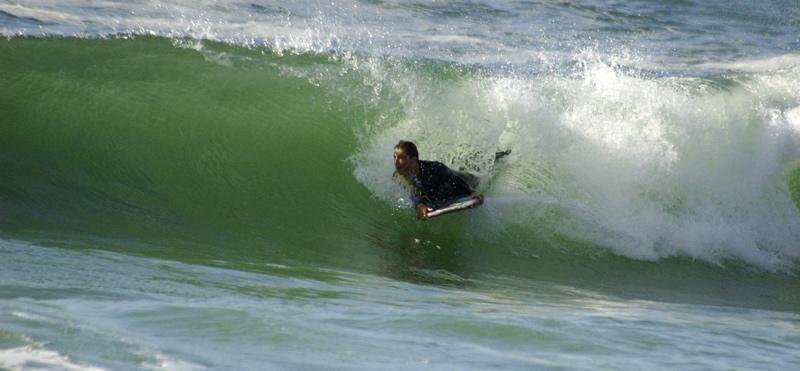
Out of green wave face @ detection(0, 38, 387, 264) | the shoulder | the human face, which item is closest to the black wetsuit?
the shoulder

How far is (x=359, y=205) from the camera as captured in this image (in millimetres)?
8898

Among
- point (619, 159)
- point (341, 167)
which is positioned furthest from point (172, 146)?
point (619, 159)

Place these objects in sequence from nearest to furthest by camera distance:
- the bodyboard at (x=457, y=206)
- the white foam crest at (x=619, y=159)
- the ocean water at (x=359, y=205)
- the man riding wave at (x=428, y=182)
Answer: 1. the ocean water at (x=359, y=205)
2. the bodyboard at (x=457, y=206)
3. the man riding wave at (x=428, y=182)
4. the white foam crest at (x=619, y=159)

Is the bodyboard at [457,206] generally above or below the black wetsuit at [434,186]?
below

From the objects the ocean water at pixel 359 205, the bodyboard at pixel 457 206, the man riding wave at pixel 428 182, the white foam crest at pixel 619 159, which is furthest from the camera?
the white foam crest at pixel 619 159

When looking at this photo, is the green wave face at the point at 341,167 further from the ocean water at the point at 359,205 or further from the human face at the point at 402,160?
the human face at the point at 402,160

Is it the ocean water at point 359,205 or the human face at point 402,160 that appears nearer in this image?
the ocean water at point 359,205

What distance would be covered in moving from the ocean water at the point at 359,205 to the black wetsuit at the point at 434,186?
46 cm

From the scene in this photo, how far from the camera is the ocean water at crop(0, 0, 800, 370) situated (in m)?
4.55

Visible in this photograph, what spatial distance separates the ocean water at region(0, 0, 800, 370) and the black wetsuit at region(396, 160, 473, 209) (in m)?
0.46

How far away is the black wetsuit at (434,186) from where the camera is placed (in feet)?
26.0

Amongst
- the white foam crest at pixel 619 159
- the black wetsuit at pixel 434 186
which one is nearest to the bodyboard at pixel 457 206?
the black wetsuit at pixel 434 186

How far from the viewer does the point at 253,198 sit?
8.70 metres

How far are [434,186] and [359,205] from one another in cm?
118
